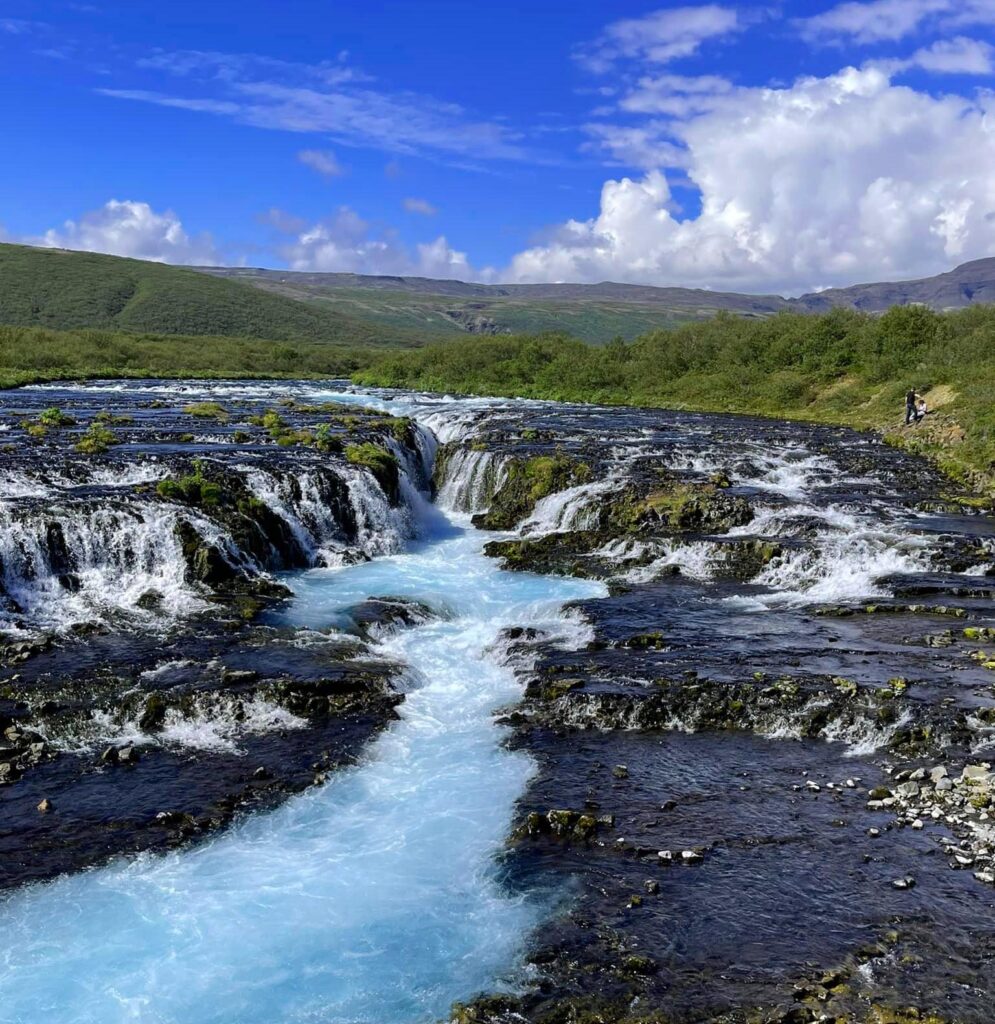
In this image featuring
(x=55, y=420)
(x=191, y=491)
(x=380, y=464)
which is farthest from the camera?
(x=55, y=420)

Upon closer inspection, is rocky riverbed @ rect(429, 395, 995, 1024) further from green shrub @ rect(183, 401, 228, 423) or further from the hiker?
green shrub @ rect(183, 401, 228, 423)

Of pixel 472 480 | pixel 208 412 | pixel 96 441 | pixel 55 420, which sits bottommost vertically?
pixel 472 480

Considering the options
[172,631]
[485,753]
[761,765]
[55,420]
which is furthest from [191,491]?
[761,765]

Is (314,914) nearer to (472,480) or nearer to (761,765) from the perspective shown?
(761,765)

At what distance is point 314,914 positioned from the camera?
42.7 feet

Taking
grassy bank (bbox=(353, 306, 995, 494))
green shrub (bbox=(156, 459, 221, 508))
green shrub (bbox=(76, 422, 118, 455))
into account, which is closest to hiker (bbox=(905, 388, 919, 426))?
grassy bank (bbox=(353, 306, 995, 494))

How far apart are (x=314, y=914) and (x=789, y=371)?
249 ft

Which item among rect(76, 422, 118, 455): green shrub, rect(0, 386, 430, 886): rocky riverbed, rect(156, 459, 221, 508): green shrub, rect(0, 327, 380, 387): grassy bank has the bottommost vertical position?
rect(0, 386, 430, 886): rocky riverbed

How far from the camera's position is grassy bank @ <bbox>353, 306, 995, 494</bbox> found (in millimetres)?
52875

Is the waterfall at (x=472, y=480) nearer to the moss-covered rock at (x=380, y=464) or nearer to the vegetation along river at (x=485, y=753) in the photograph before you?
the moss-covered rock at (x=380, y=464)

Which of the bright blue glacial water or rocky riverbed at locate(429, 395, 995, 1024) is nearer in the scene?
rocky riverbed at locate(429, 395, 995, 1024)

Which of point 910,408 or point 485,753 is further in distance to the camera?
point 910,408

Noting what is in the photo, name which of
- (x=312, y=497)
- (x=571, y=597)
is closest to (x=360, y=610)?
(x=571, y=597)

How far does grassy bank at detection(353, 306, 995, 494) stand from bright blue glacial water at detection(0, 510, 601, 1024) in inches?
1287
